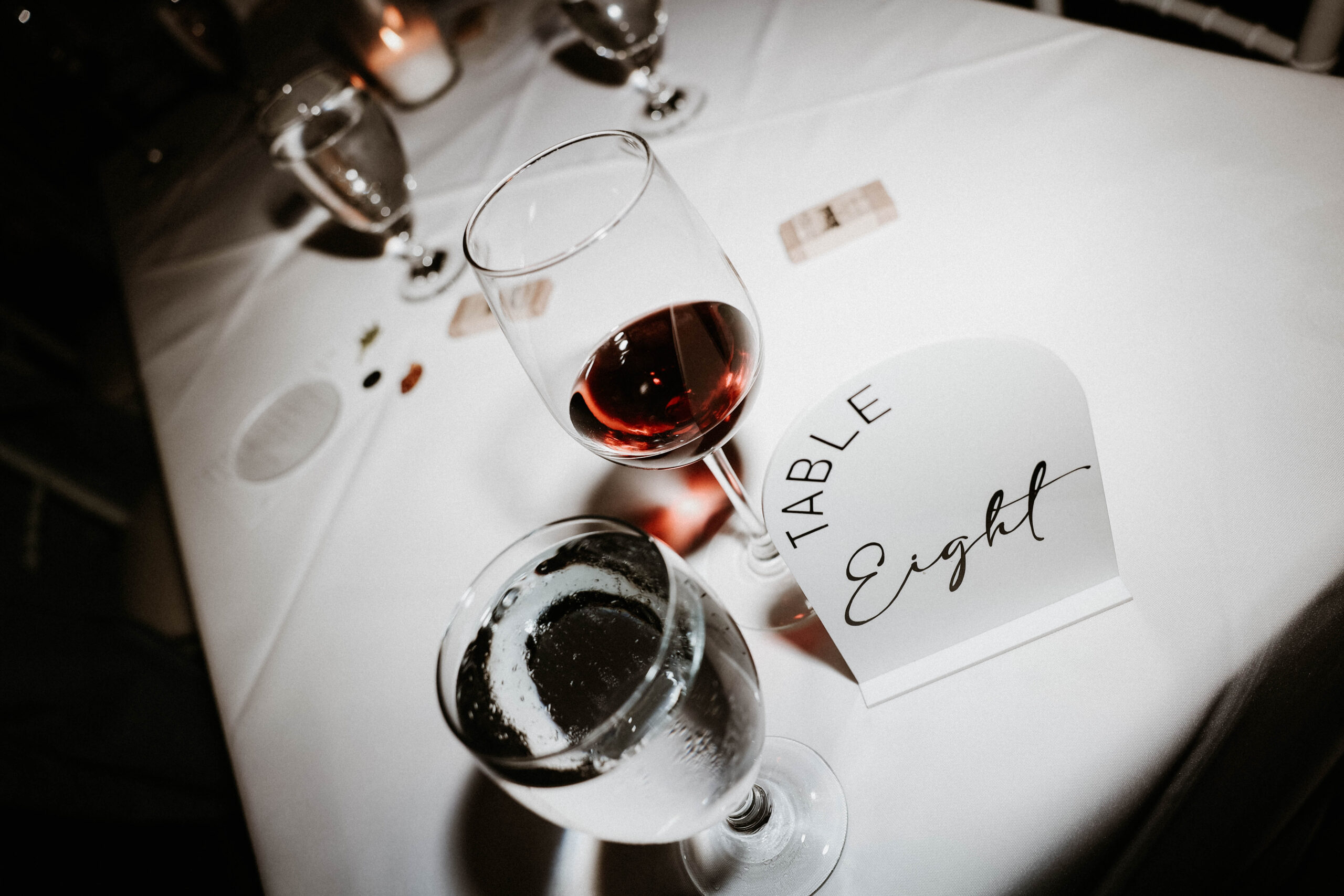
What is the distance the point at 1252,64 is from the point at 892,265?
36 centimetres

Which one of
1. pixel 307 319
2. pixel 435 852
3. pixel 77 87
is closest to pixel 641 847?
pixel 435 852

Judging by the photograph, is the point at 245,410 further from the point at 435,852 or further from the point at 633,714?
the point at 633,714

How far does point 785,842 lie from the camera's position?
0.45 meters

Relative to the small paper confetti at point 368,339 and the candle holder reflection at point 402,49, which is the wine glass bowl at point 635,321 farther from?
the candle holder reflection at point 402,49

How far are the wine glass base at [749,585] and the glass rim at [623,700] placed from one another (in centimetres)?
14

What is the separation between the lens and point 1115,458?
0.49m

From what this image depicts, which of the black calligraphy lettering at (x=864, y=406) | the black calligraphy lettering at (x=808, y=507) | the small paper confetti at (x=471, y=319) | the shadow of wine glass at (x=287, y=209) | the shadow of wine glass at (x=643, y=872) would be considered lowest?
the shadow of wine glass at (x=643, y=872)

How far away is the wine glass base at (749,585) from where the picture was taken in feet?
1.78

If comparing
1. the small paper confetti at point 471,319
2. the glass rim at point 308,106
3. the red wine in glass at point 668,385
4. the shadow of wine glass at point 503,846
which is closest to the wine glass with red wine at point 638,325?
the red wine in glass at point 668,385

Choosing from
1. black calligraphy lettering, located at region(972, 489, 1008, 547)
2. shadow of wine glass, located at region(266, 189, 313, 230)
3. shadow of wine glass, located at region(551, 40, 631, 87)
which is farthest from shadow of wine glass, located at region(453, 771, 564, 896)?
shadow of wine glass, located at region(266, 189, 313, 230)

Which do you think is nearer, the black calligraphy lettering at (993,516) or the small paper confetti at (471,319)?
the black calligraphy lettering at (993,516)

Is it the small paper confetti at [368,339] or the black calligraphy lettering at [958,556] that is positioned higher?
the small paper confetti at [368,339]

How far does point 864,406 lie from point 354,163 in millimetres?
835

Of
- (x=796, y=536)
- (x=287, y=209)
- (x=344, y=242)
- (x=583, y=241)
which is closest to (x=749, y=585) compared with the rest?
(x=796, y=536)
